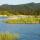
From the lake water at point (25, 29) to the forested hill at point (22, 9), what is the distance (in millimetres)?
142

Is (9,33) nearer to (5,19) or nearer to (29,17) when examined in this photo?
(5,19)

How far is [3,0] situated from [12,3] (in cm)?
11

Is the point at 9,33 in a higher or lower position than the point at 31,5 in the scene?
lower

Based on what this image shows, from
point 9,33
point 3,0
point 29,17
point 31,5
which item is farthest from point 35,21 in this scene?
point 3,0

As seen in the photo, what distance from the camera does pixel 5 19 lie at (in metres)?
1.31

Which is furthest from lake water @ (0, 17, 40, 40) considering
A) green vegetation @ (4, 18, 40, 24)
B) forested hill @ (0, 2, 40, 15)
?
forested hill @ (0, 2, 40, 15)

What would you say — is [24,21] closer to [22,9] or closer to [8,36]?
[22,9]

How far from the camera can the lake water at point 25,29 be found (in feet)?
3.85

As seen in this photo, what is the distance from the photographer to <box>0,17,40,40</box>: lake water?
3.85ft

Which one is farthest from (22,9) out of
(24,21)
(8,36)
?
(8,36)

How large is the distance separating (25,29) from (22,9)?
0.83 feet

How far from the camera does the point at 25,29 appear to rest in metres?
1.22

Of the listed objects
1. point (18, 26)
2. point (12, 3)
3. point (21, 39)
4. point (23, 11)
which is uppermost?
point (12, 3)

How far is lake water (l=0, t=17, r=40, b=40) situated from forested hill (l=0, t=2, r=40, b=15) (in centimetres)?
14
